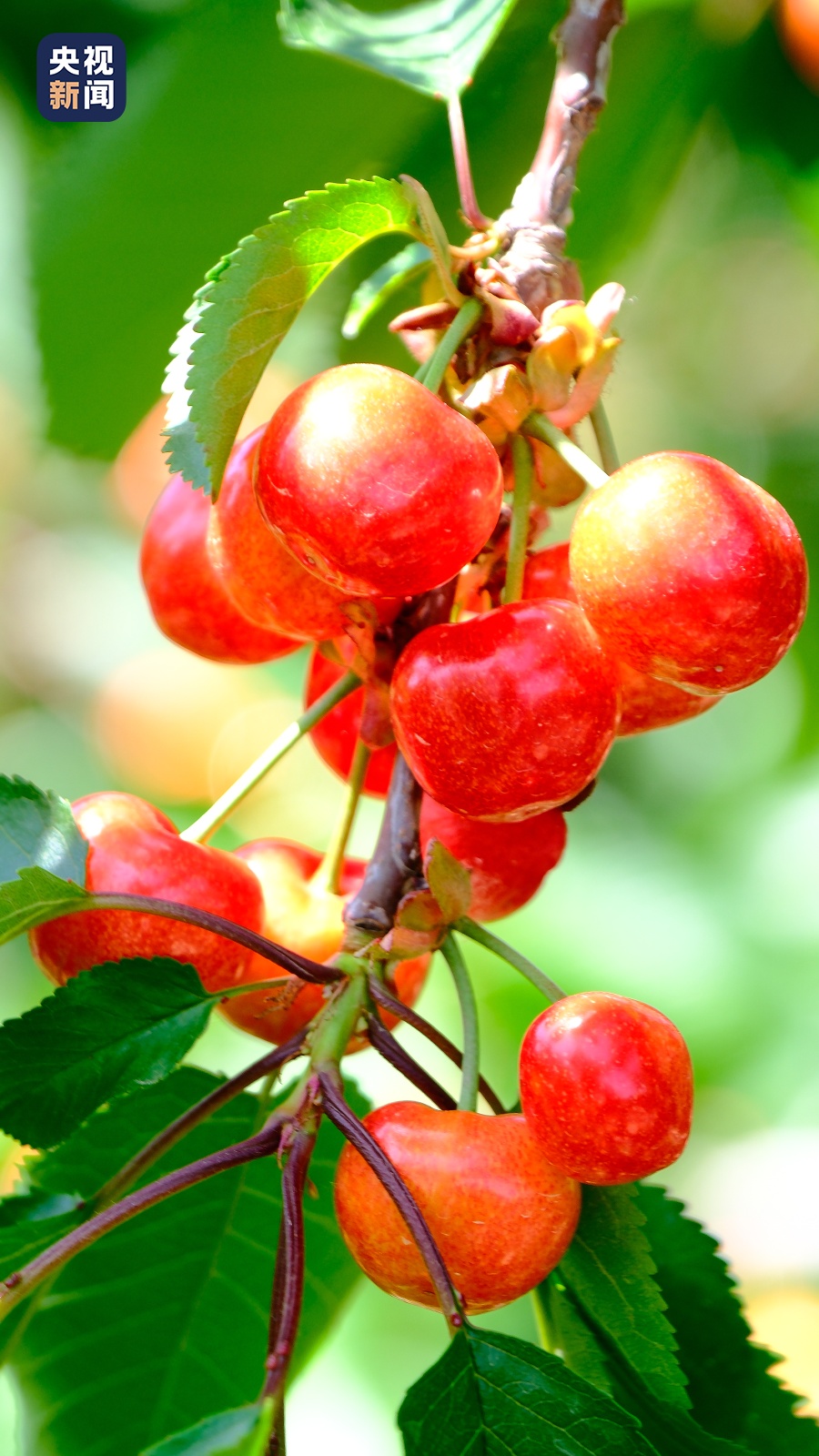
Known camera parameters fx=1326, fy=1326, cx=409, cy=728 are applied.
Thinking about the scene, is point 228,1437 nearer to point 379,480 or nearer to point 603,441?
point 379,480

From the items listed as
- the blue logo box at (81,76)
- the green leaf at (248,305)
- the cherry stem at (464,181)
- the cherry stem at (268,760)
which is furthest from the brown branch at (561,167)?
the blue logo box at (81,76)

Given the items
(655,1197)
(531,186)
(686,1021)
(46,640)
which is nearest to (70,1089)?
(655,1197)

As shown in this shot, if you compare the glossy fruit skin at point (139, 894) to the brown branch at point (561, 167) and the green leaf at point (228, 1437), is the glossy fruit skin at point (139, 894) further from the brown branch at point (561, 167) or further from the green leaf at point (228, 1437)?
the brown branch at point (561, 167)

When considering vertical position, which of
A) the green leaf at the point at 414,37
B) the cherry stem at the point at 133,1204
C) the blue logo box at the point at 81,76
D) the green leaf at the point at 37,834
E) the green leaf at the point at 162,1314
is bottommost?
the green leaf at the point at 162,1314

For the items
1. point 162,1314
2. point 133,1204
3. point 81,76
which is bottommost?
point 162,1314

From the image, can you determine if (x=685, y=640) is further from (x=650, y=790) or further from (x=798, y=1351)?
(x=798, y=1351)

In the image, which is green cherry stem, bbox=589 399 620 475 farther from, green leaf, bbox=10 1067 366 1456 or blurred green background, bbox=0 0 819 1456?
blurred green background, bbox=0 0 819 1456

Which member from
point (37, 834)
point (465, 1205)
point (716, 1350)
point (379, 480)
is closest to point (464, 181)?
point (379, 480)
